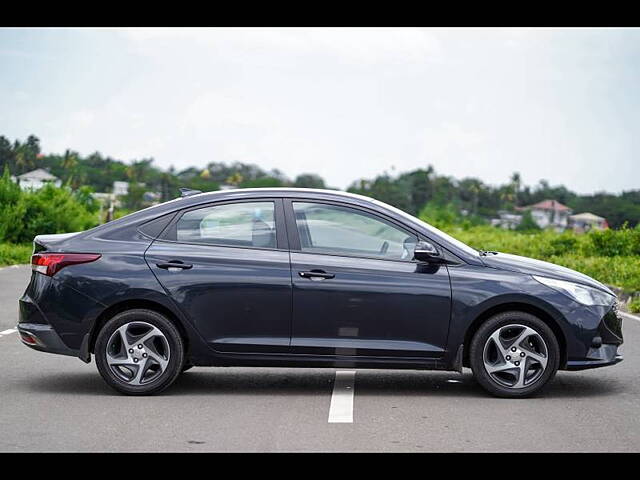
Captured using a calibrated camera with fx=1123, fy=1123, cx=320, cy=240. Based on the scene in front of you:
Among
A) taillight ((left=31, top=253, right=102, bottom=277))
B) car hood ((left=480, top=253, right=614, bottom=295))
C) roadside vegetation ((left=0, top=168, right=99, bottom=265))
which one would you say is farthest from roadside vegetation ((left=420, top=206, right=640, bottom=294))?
roadside vegetation ((left=0, top=168, right=99, bottom=265))

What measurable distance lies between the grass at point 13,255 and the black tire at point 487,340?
703 inches

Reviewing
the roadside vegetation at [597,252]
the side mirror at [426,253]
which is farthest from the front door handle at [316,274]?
the roadside vegetation at [597,252]

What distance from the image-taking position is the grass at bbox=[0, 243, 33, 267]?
25.1m

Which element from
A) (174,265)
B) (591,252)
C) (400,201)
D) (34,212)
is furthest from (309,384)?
(400,201)

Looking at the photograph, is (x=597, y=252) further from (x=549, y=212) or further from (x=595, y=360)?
(x=549, y=212)

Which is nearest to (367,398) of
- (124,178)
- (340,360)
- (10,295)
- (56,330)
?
(340,360)

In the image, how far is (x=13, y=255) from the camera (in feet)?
85.0

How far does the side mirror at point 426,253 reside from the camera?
Answer: 8.34 m

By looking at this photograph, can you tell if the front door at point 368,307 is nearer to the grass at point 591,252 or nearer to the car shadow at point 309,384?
the car shadow at point 309,384

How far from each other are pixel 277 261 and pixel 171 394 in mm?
1306

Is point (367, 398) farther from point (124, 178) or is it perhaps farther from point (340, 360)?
point (124, 178)

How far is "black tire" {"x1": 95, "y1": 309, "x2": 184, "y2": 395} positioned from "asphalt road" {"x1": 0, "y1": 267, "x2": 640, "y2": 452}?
9 cm

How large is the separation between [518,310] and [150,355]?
279cm
